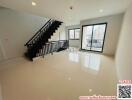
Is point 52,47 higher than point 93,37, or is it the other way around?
point 93,37

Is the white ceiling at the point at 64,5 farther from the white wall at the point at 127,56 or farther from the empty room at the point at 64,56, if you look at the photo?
the white wall at the point at 127,56

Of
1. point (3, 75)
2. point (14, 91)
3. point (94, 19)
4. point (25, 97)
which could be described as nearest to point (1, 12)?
point (3, 75)

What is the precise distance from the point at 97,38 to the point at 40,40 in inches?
174

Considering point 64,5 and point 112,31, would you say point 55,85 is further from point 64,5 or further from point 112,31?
point 112,31

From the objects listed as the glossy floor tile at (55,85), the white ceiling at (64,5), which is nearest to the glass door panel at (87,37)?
the white ceiling at (64,5)

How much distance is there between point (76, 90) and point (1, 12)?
5178 millimetres

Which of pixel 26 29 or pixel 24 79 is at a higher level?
pixel 26 29

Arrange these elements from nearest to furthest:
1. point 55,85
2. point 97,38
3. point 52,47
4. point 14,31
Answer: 1. point 55,85
2. point 14,31
3. point 52,47
4. point 97,38

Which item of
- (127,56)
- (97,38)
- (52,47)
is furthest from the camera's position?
(97,38)

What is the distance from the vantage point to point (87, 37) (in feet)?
24.3

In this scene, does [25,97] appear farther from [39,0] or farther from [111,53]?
[111,53]

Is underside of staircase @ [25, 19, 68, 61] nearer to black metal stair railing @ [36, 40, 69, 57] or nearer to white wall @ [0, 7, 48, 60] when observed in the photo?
black metal stair railing @ [36, 40, 69, 57]

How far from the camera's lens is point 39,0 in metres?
2.95

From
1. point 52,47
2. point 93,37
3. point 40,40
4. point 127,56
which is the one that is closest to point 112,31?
point 93,37
